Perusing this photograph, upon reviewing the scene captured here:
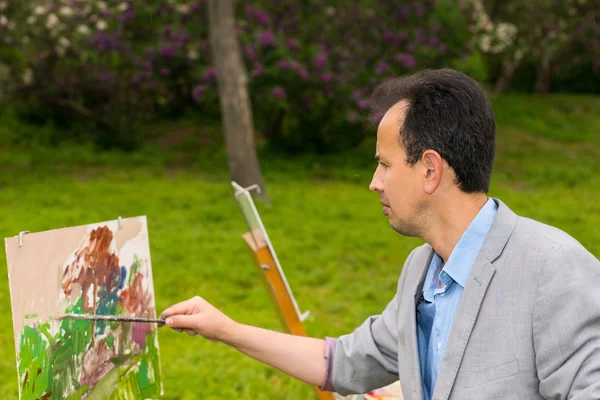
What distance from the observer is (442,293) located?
199cm

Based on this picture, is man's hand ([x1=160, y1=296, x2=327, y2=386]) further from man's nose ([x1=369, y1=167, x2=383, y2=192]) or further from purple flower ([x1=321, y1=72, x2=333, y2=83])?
purple flower ([x1=321, y1=72, x2=333, y2=83])

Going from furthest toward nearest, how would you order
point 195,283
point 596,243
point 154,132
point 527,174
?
point 154,132 < point 527,174 < point 596,243 < point 195,283

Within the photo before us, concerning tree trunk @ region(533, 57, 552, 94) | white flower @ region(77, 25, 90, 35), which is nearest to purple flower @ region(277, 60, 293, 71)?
white flower @ region(77, 25, 90, 35)

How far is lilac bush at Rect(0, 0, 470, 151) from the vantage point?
10.6 meters

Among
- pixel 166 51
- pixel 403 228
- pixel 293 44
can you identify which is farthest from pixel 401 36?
pixel 403 228

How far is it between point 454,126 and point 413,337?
0.60 meters

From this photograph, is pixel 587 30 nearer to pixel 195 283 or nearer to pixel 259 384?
pixel 195 283

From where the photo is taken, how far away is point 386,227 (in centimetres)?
783

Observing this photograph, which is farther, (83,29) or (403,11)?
(83,29)

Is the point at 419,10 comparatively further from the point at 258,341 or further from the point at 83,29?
the point at 258,341

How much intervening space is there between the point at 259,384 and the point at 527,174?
783 cm

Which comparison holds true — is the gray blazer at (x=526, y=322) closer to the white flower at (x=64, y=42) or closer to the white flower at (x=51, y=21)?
the white flower at (x=51, y=21)

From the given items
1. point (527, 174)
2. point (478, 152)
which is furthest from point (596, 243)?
point (478, 152)

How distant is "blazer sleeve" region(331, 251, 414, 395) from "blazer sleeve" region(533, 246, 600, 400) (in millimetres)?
674
